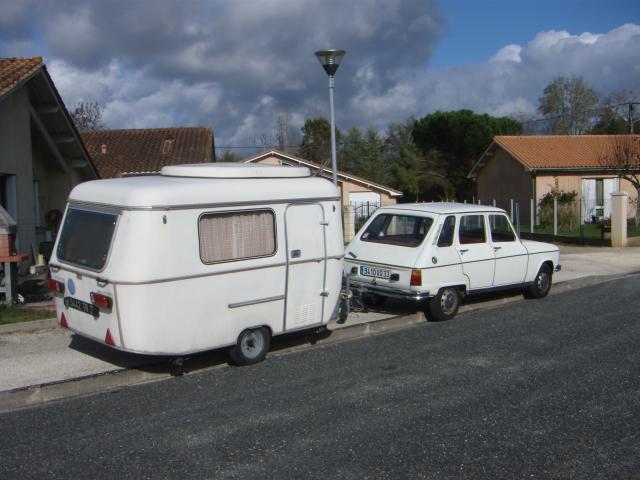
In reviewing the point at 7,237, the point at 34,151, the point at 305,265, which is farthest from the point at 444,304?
the point at 34,151

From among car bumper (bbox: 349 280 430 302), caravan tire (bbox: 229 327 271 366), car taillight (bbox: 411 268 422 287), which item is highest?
car taillight (bbox: 411 268 422 287)

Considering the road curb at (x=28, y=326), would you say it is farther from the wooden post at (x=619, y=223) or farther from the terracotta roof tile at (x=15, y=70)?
the wooden post at (x=619, y=223)

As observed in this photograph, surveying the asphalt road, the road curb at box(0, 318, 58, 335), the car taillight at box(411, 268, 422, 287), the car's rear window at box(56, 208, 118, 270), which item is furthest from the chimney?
the car taillight at box(411, 268, 422, 287)

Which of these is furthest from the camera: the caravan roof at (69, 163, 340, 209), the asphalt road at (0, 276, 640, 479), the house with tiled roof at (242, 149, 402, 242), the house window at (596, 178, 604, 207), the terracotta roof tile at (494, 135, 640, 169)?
the house with tiled roof at (242, 149, 402, 242)

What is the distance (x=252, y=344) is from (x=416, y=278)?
289 cm

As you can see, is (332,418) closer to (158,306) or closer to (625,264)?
(158,306)

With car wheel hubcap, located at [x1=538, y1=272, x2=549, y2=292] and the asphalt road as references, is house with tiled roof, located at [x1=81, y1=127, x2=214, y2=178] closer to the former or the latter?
car wheel hubcap, located at [x1=538, y1=272, x2=549, y2=292]

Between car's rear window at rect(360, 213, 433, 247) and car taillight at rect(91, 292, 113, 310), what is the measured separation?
4.80m

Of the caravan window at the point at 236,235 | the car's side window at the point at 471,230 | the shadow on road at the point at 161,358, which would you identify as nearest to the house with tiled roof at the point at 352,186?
the car's side window at the point at 471,230

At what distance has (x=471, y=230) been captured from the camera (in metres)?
10.7

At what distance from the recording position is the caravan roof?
687cm

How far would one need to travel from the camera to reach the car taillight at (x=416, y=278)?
9.70m

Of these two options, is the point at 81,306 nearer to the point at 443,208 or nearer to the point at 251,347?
the point at 251,347

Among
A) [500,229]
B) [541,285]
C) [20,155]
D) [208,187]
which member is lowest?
[541,285]
